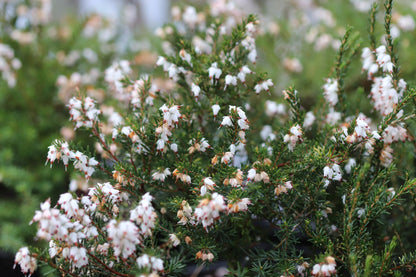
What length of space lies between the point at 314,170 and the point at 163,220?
0.64 meters

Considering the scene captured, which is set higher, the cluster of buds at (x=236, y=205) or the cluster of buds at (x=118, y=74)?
the cluster of buds at (x=118, y=74)

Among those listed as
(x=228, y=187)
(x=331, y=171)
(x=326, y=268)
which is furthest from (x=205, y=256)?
(x=331, y=171)

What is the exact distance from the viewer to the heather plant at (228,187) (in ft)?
3.86

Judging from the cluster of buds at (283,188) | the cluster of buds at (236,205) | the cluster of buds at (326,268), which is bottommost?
the cluster of buds at (326,268)

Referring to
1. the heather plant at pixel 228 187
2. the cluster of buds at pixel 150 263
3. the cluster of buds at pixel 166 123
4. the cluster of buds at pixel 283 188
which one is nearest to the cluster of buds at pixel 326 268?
the heather plant at pixel 228 187

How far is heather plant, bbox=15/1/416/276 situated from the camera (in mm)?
1177

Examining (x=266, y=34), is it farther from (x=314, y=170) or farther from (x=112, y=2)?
(x=112, y=2)

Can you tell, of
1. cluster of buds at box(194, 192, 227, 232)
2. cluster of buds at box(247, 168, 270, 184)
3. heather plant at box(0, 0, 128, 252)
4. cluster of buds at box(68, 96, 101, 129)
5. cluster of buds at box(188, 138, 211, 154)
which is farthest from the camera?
heather plant at box(0, 0, 128, 252)

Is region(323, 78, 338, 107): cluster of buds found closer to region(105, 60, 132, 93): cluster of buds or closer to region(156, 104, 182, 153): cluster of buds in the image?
region(156, 104, 182, 153): cluster of buds

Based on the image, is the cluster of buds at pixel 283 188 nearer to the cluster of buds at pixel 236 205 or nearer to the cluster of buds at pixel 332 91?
the cluster of buds at pixel 236 205

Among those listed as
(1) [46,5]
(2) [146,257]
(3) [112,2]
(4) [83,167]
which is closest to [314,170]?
(2) [146,257]

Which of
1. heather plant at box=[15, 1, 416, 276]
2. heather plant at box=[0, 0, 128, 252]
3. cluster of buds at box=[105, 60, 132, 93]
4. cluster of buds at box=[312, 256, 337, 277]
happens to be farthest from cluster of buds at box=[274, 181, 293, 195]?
heather plant at box=[0, 0, 128, 252]

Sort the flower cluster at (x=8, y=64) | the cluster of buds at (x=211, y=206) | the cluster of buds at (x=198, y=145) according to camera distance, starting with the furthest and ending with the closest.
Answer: the flower cluster at (x=8, y=64) < the cluster of buds at (x=198, y=145) < the cluster of buds at (x=211, y=206)

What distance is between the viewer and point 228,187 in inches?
55.2
